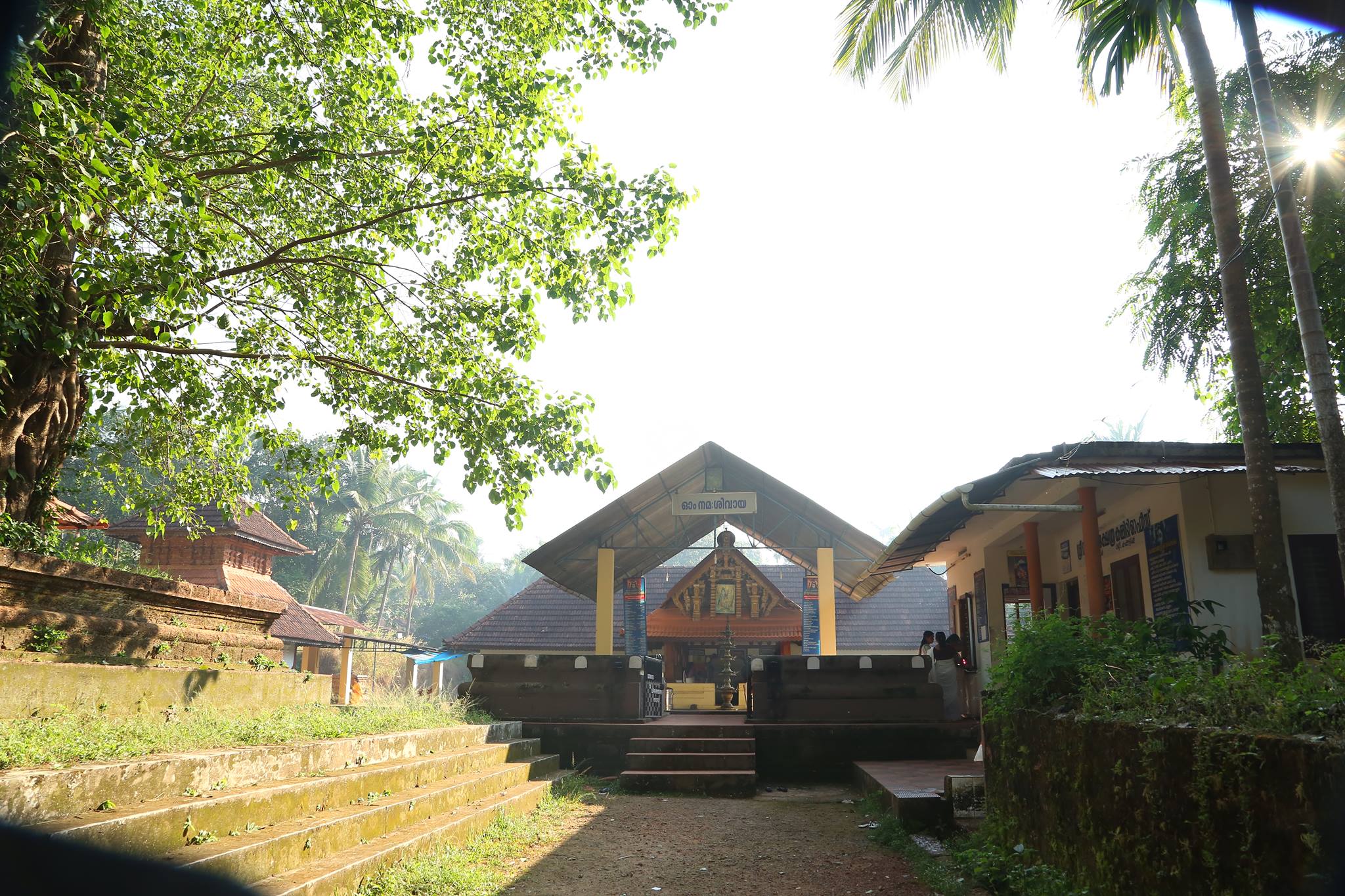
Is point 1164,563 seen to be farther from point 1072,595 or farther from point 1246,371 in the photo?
point 1072,595

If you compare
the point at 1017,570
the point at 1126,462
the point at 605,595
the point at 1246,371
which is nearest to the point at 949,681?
the point at 1017,570

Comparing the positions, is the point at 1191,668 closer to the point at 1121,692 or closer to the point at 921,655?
the point at 1121,692

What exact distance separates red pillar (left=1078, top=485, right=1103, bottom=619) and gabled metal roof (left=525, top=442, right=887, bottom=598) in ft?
21.4

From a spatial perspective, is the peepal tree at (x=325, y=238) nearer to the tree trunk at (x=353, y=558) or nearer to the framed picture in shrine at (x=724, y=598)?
the framed picture in shrine at (x=724, y=598)

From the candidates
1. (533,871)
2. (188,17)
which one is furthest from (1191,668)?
(188,17)

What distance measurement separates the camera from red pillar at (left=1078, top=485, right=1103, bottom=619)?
8.88 m

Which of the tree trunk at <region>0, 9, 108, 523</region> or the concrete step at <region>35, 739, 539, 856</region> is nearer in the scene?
the concrete step at <region>35, 739, 539, 856</region>

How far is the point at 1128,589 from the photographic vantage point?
9992 millimetres

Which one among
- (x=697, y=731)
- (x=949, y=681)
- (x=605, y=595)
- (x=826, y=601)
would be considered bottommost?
(x=697, y=731)

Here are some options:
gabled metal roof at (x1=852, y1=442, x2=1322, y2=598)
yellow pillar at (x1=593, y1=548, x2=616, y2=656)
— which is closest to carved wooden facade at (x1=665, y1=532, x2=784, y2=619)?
yellow pillar at (x1=593, y1=548, x2=616, y2=656)

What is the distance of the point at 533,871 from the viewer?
6.00m

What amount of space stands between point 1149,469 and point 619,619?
17954mm

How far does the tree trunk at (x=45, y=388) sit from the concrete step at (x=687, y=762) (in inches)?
266

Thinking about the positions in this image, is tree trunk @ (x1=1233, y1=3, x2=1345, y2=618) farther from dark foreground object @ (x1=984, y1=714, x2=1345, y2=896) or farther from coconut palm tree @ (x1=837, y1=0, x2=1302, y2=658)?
dark foreground object @ (x1=984, y1=714, x2=1345, y2=896)
